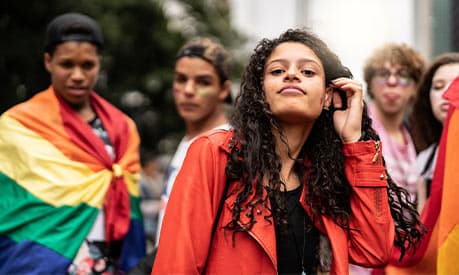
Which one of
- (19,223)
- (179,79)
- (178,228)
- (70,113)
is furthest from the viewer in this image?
(179,79)

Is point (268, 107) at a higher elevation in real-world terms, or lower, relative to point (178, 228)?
higher

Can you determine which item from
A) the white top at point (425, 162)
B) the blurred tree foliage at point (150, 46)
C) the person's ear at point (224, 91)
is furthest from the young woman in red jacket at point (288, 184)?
the blurred tree foliage at point (150, 46)

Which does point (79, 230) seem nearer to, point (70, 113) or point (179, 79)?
point (70, 113)

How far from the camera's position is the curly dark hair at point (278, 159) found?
107 inches

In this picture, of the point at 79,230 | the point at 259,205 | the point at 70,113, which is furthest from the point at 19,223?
the point at 259,205

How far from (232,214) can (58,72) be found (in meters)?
2.03

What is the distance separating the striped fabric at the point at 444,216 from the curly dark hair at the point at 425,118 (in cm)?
86

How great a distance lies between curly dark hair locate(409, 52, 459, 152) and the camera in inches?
159

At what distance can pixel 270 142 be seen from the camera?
9.25 feet

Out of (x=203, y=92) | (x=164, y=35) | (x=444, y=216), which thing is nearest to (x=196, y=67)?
(x=203, y=92)

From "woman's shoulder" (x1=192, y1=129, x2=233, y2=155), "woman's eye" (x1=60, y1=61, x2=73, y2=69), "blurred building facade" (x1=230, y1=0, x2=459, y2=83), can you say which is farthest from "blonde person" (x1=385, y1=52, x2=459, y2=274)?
"woman's eye" (x1=60, y1=61, x2=73, y2=69)

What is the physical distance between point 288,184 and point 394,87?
1876 millimetres

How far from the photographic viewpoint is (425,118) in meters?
4.12

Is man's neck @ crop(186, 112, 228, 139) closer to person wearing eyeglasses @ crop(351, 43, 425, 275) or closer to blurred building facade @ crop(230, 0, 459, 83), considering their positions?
person wearing eyeglasses @ crop(351, 43, 425, 275)
